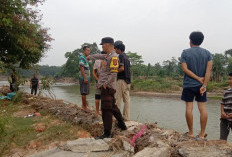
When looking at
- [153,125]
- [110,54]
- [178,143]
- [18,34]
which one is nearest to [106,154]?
[178,143]

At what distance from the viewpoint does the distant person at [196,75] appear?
7.92 ft

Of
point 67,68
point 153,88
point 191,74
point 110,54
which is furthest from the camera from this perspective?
point 67,68

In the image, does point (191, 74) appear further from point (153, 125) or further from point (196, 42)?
point (153, 125)

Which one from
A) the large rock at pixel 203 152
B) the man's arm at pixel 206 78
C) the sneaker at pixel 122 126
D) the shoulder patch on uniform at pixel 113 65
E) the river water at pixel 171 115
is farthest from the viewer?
the river water at pixel 171 115

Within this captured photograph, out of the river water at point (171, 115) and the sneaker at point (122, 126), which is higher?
the sneaker at point (122, 126)

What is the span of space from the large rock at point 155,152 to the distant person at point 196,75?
29.3 inches

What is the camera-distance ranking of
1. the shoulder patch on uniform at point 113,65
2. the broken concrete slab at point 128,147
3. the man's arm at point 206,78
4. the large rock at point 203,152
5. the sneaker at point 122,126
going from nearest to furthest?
the large rock at point 203,152 < the broken concrete slab at point 128,147 < the man's arm at point 206,78 < the shoulder patch on uniform at point 113,65 < the sneaker at point 122,126

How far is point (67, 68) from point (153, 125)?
5004 cm

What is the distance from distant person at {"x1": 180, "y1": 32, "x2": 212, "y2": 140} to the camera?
241cm

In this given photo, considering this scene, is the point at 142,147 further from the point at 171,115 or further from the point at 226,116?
the point at 171,115

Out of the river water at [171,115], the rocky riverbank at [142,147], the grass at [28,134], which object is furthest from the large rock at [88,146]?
the river water at [171,115]

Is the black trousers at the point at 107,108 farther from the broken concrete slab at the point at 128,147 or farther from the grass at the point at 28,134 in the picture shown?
the grass at the point at 28,134

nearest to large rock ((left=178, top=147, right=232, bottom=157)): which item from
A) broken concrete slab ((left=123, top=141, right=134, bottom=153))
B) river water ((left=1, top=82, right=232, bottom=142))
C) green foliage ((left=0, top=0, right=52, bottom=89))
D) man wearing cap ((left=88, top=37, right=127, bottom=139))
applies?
broken concrete slab ((left=123, top=141, right=134, bottom=153))

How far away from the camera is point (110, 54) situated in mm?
2572
